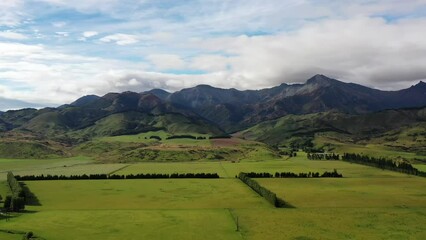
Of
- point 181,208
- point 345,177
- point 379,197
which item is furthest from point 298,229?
point 345,177

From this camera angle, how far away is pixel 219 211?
10519 cm

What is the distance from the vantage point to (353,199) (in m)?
124

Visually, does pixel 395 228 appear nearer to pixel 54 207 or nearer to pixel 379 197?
pixel 379 197

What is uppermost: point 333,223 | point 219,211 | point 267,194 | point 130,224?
point 267,194

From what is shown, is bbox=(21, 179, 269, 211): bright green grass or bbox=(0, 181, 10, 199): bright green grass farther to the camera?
bbox=(0, 181, 10, 199): bright green grass

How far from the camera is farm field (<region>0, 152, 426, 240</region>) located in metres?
83.2

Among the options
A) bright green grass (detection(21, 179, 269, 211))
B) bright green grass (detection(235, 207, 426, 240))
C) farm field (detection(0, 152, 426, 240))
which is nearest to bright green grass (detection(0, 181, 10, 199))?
farm field (detection(0, 152, 426, 240))

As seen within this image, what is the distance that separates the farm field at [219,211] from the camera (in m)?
83.2

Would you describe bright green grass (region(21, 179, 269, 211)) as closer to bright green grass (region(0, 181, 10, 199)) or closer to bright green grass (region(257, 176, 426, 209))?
bright green grass (region(0, 181, 10, 199))

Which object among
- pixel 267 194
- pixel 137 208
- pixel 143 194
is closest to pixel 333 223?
pixel 267 194

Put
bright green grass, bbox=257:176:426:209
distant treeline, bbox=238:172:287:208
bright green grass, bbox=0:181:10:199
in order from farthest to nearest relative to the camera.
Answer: bright green grass, bbox=0:181:10:199, bright green grass, bbox=257:176:426:209, distant treeline, bbox=238:172:287:208

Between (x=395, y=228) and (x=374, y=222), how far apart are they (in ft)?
20.5

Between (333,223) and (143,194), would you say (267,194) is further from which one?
(143,194)

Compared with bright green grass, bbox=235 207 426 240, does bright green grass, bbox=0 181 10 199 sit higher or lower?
higher
